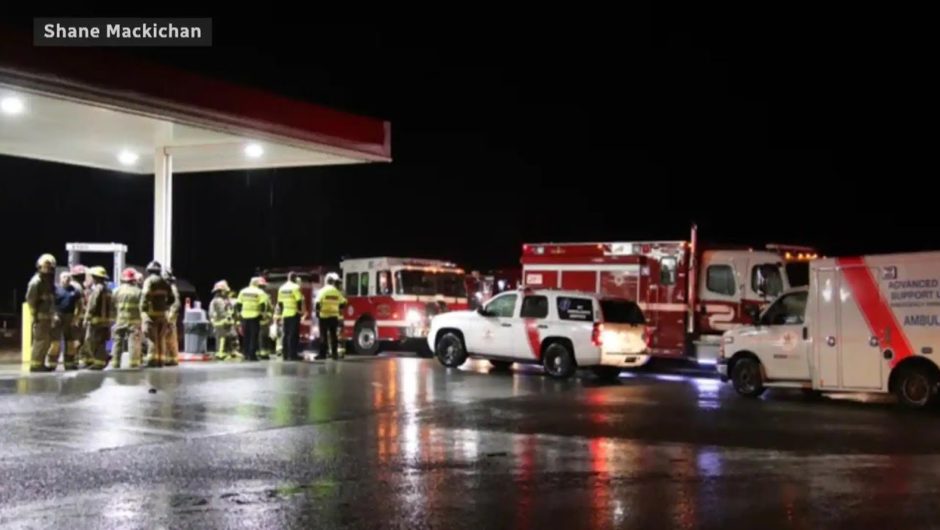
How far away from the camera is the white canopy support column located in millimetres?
22109

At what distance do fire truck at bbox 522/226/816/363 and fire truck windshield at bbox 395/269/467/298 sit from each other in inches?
184

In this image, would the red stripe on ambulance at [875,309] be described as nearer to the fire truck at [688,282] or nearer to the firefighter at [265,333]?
Result: the fire truck at [688,282]

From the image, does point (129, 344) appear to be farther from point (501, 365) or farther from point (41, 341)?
point (501, 365)

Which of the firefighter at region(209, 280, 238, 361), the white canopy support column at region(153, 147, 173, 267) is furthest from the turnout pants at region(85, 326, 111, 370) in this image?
Result: the firefighter at region(209, 280, 238, 361)

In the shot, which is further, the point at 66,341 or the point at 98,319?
the point at 98,319

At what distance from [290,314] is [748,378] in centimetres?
1028

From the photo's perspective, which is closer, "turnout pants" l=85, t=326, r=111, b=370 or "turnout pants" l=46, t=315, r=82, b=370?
"turnout pants" l=46, t=315, r=82, b=370

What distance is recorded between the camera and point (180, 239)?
6006 centimetres

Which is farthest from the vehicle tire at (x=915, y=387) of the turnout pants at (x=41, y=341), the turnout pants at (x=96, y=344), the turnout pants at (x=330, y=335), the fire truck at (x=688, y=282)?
the turnout pants at (x=41, y=341)

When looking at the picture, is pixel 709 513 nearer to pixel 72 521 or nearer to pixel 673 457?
pixel 673 457

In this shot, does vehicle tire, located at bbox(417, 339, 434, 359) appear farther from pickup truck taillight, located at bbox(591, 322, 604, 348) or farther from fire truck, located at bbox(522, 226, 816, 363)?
pickup truck taillight, located at bbox(591, 322, 604, 348)

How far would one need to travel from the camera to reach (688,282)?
21.1m

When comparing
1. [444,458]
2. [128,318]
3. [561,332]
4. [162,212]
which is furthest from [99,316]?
[444,458]

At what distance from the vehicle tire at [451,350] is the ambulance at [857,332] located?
658cm
